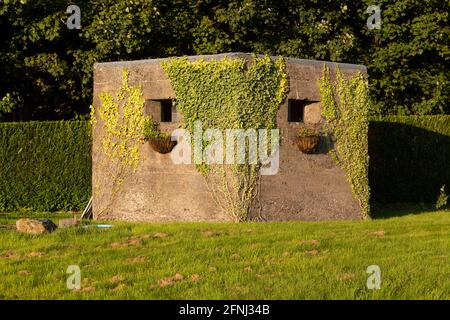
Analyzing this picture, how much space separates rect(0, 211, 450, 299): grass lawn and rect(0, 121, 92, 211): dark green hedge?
261 inches

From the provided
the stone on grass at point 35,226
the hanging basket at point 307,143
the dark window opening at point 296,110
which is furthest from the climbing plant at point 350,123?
the stone on grass at point 35,226

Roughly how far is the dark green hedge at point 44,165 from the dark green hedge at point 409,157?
9.31 meters

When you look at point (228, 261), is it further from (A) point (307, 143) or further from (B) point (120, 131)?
(B) point (120, 131)

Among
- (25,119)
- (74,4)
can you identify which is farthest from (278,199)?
(25,119)

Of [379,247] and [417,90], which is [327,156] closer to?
[379,247]

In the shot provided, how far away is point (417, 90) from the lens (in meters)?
25.3

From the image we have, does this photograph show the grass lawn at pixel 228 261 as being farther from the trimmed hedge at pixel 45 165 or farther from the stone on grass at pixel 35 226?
the trimmed hedge at pixel 45 165

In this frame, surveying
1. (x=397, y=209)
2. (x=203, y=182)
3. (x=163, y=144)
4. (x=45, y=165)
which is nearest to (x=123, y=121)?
(x=163, y=144)

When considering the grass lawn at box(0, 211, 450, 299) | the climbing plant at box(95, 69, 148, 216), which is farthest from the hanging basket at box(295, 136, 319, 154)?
the climbing plant at box(95, 69, 148, 216)

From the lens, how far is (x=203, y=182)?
16.1m

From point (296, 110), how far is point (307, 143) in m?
1.48

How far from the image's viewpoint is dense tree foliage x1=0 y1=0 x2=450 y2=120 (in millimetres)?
22484

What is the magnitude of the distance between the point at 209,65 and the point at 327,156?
355 centimetres

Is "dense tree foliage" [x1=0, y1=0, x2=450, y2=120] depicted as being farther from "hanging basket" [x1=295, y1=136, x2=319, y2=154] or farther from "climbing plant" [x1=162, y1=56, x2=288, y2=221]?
"hanging basket" [x1=295, y1=136, x2=319, y2=154]
